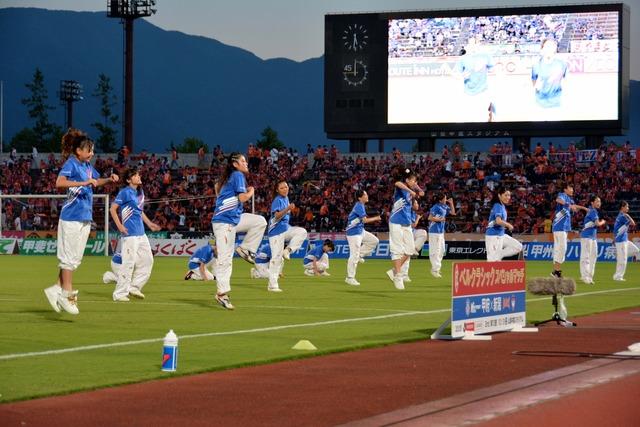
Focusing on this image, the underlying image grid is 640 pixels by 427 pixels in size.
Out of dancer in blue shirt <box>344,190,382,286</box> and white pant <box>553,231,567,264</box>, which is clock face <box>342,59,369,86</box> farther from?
dancer in blue shirt <box>344,190,382,286</box>

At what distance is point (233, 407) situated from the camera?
8609 mm

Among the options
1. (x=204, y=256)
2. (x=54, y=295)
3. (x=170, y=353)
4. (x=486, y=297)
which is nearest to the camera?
(x=170, y=353)

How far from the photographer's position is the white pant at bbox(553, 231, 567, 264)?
93.6 feet

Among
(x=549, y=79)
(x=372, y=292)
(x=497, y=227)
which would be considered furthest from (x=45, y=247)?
(x=372, y=292)

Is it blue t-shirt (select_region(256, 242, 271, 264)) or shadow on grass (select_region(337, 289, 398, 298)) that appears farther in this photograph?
blue t-shirt (select_region(256, 242, 271, 264))

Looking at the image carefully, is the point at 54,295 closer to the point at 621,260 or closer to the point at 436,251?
Result: the point at 436,251

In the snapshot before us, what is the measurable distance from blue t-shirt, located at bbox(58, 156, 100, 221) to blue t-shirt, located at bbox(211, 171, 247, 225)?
2.18 meters

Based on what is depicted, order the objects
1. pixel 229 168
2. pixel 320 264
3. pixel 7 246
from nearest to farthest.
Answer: pixel 229 168, pixel 320 264, pixel 7 246

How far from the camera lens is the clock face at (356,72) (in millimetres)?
58281

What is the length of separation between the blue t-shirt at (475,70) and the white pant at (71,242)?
41.7m

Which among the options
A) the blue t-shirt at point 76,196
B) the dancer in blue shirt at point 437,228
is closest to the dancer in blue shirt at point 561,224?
the dancer in blue shirt at point 437,228

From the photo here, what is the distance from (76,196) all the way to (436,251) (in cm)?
1883

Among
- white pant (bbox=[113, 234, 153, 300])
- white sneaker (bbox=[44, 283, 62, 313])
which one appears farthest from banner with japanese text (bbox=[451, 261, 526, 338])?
white pant (bbox=[113, 234, 153, 300])

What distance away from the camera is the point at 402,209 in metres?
24.1
